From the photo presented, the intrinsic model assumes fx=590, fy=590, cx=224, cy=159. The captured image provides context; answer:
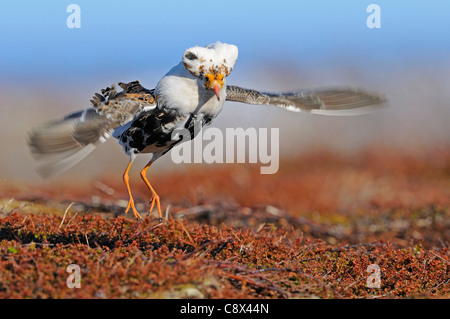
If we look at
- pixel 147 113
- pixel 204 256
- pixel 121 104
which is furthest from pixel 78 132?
pixel 204 256

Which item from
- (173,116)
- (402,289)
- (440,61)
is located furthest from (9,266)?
(440,61)

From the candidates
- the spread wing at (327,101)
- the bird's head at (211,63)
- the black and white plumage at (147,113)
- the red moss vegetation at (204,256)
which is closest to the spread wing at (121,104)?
the black and white plumage at (147,113)

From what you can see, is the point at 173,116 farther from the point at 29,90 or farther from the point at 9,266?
the point at 29,90

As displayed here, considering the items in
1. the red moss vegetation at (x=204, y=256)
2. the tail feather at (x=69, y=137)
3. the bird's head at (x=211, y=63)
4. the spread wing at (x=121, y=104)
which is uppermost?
the bird's head at (x=211, y=63)

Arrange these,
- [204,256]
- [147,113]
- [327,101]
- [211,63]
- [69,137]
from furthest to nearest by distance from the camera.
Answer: [327,101] < [147,113] < [211,63] < [69,137] < [204,256]

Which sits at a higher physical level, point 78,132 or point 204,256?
point 78,132

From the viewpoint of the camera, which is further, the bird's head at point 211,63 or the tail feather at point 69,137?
the bird's head at point 211,63

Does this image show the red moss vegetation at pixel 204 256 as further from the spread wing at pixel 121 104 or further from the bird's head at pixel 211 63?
the bird's head at pixel 211 63

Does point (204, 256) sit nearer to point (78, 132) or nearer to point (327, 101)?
point (78, 132)
